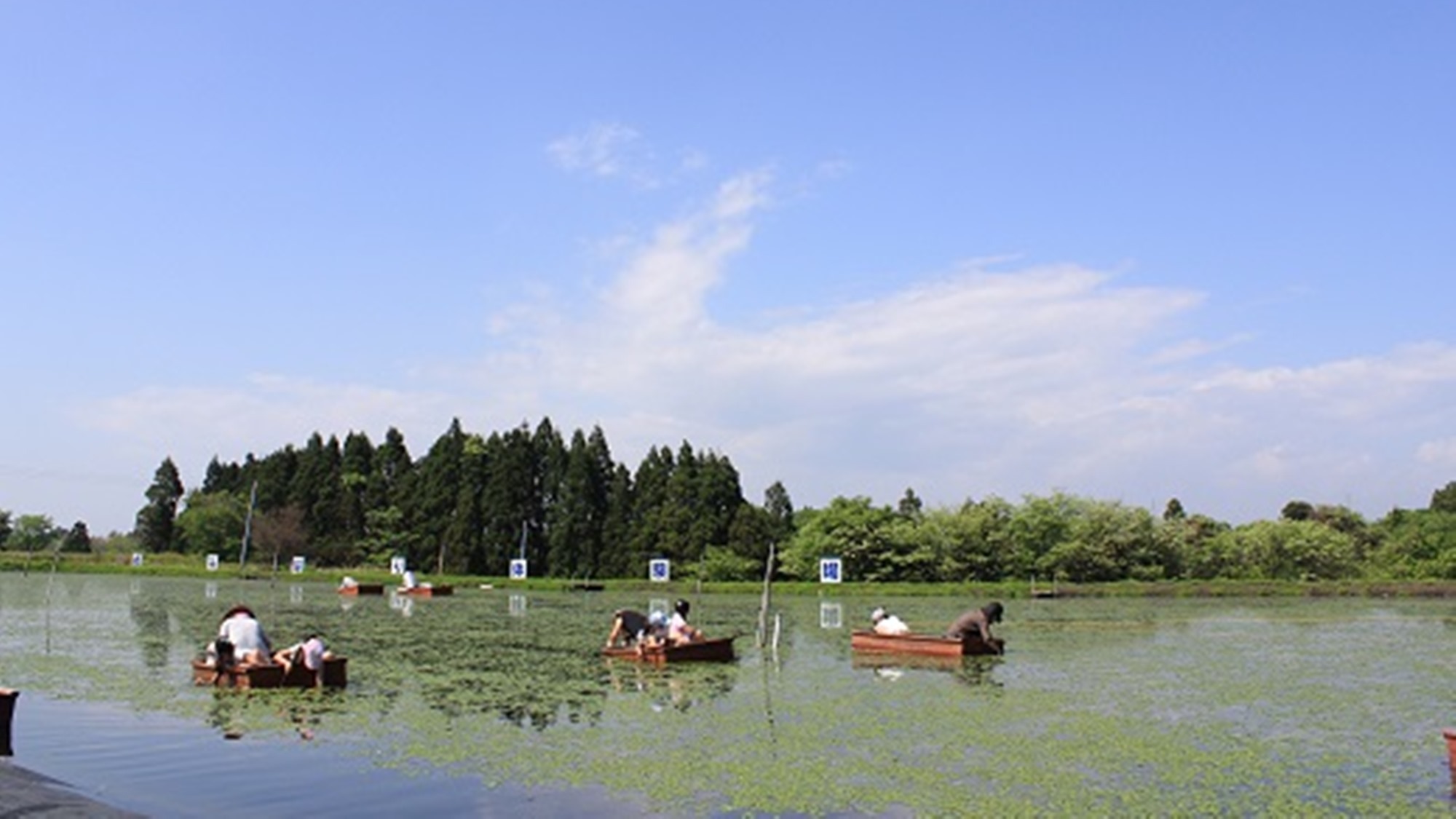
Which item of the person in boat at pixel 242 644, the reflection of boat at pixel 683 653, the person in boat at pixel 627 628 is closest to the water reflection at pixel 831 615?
the person in boat at pixel 627 628

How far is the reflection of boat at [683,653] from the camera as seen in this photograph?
2042 cm

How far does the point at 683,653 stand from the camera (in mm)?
20641

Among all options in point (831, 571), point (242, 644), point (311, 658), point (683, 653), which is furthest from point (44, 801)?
point (831, 571)

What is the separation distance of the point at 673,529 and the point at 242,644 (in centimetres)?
4613

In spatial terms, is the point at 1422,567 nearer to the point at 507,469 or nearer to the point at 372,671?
the point at 507,469

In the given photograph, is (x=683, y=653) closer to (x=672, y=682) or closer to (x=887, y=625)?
(x=672, y=682)

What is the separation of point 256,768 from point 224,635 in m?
6.31

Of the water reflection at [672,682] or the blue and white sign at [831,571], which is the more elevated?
the blue and white sign at [831,571]

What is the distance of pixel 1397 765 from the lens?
11.3 metres

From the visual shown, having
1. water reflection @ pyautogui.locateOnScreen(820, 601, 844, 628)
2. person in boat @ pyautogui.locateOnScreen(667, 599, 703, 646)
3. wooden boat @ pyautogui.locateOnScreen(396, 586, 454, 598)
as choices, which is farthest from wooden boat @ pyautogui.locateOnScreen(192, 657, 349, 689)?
wooden boat @ pyautogui.locateOnScreen(396, 586, 454, 598)

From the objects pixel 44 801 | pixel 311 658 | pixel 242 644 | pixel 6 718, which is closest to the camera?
pixel 44 801

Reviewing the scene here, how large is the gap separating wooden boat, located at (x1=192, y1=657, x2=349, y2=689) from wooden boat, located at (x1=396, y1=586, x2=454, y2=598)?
3049cm

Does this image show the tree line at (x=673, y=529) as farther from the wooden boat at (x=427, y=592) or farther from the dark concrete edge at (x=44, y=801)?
the dark concrete edge at (x=44, y=801)

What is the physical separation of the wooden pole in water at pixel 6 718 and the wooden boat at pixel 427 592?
34940 mm
